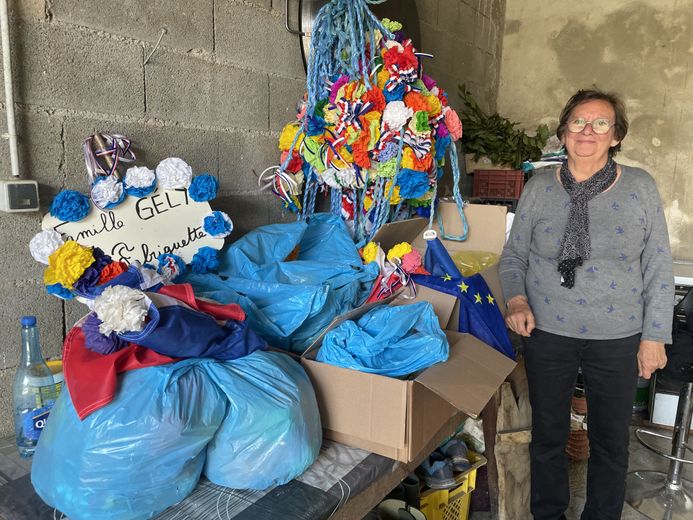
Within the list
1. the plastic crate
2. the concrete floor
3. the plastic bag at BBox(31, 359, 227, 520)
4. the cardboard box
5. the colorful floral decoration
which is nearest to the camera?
the plastic bag at BBox(31, 359, 227, 520)

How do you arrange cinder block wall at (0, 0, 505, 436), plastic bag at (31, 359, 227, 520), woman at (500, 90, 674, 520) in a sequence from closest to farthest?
plastic bag at (31, 359, 227, 520)
cinder block wall at (0, 0, 505, 436)
woman at (500, 90, 674, 520)

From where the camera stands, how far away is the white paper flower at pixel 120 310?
0.99 metres

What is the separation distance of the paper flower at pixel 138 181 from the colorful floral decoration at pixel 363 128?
0.55 metres

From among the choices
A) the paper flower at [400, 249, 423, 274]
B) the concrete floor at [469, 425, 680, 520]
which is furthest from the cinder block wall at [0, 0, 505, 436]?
the concrete floor at [469, 425, 680, 520]

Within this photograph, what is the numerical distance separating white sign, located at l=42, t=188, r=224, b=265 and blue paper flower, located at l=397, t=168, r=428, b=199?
61 centimetres

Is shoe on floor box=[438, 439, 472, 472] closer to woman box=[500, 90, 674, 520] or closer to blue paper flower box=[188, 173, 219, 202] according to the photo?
woman box=[500, 90, 674, 520]

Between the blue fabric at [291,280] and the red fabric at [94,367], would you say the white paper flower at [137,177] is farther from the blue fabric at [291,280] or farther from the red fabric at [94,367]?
the red fabric at [94,367]

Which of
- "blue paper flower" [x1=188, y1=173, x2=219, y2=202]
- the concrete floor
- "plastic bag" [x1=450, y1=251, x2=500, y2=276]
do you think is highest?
"blue paper flower" [x1=188, y1=173, x2=219, y2=202]

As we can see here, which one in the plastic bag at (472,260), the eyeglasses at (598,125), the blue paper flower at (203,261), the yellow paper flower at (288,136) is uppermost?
the eyeglasses at (598,125)

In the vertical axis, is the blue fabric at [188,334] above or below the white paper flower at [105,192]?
below

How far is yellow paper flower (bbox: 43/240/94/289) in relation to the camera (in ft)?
4.01

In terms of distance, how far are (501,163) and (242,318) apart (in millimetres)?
2397

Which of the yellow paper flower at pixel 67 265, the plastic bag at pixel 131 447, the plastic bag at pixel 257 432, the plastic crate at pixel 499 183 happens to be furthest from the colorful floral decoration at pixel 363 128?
the plastic crate at pixel 499 183

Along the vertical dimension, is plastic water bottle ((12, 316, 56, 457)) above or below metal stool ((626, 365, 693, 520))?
above
